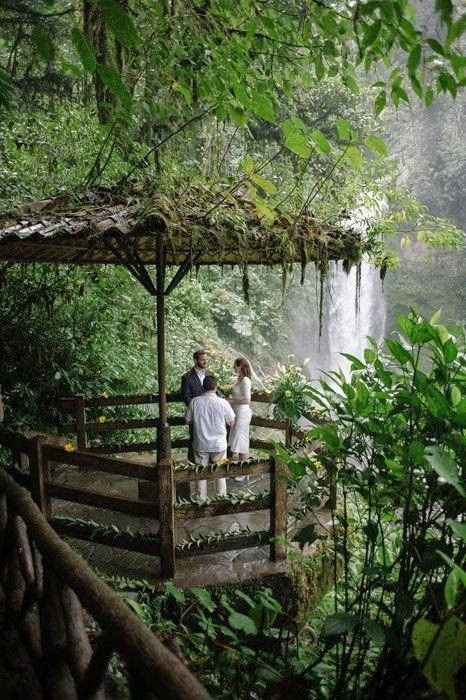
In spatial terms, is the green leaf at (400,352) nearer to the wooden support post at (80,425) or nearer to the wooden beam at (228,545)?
the wooden beam at (228,545)

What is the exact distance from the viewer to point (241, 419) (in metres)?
6.73

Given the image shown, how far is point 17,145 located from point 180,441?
192 inches

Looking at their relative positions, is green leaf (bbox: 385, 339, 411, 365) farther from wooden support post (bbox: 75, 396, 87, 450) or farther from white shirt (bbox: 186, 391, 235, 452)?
wooden support post (bbox: 75, 396, 87, 450)

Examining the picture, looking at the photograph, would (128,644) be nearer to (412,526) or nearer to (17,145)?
(412,526)

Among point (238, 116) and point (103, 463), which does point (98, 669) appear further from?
point (238, 116)

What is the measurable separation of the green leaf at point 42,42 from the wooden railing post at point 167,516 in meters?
3.02

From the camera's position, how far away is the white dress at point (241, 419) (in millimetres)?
6590

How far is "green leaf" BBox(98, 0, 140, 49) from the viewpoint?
1406mm

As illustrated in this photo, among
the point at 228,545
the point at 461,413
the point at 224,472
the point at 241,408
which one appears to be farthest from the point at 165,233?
the point at 241,408

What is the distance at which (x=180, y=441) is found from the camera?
22.0 feet

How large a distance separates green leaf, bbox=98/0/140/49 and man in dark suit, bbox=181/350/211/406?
4732 millimetres

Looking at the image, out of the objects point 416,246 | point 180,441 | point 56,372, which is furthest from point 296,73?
point 416,246

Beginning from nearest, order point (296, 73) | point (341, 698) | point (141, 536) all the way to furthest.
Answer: point (341, 698) → point (296, 73) → point (141, 536)

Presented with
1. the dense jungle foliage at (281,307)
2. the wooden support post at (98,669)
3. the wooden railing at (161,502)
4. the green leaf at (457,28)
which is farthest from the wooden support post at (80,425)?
the green leaf at (457,28)
